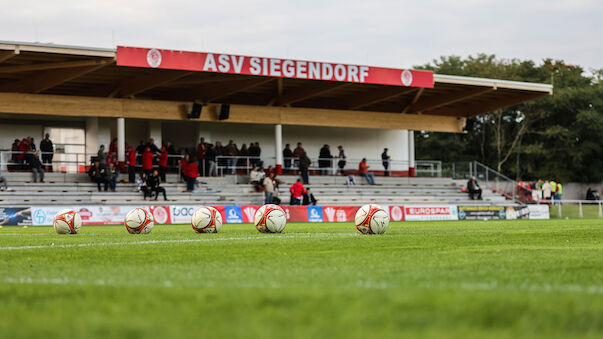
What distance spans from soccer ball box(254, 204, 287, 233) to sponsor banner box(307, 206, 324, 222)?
15565 millimetres

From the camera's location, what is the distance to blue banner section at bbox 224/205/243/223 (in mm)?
30389

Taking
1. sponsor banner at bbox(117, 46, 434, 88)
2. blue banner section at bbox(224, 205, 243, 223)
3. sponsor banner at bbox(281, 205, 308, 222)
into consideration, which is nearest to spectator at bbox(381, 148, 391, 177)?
sponsor banner at bbox(117, 46, 434, 88)

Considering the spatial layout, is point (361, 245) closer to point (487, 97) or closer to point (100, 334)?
point (100, 334)

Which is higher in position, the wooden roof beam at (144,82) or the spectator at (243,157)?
the wooden roof beam at (144,82)

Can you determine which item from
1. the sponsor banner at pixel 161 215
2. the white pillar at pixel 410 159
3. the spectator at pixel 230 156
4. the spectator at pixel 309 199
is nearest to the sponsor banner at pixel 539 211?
the white pillar at pixel 410 159

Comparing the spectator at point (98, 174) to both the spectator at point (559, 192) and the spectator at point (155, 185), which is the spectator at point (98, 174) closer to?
the spectator at point (155, 185)

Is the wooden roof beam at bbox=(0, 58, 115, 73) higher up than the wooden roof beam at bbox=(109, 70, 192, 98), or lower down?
higher up

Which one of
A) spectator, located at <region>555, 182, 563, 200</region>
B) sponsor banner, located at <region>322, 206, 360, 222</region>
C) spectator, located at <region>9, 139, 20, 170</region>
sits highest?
spectator, located at <region>9, 139, 20, 170</region>

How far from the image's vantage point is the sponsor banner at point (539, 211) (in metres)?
39.5

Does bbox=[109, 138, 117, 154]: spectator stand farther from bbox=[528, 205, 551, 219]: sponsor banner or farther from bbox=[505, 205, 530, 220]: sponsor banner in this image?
bbox=[528, 205, 551, 219]: sponsor banner

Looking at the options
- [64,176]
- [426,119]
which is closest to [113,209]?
[64,176]

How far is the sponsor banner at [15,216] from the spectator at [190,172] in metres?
8.96

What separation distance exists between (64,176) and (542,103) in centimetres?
4330

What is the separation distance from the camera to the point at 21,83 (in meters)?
35.7
